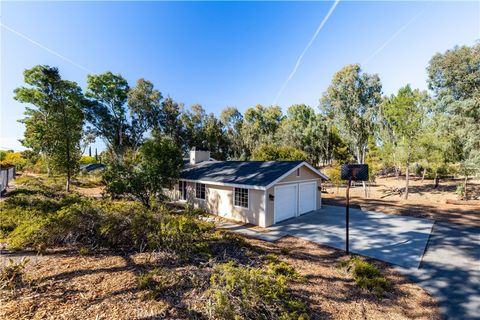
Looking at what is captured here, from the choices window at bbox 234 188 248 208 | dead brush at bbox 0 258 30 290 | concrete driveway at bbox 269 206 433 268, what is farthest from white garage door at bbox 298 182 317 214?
dead brush at bbox 0 258 30 290

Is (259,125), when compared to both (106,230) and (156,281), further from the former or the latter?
(156,281)

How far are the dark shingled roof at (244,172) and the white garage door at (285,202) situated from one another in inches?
36.7

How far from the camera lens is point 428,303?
457cm

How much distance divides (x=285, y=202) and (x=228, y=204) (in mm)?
3183

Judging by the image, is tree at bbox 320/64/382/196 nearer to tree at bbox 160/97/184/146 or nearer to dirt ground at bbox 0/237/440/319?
tree at bbox 160/97/184/146

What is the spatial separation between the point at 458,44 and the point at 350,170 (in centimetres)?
1988

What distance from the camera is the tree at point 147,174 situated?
472 inches

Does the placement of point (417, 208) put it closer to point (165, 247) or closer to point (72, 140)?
point (165, 247)

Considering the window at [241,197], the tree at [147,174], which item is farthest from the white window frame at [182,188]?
the window at [241,197]

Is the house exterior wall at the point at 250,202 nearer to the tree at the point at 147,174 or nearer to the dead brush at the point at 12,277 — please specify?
the tree at the point at 147,174

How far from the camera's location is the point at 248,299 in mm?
3369

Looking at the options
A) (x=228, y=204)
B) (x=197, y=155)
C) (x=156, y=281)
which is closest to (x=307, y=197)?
(x=228, y=204)

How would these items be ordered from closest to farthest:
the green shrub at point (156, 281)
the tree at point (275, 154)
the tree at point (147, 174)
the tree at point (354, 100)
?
the green shrub at point (156, 281), the tree at point (147, 174), the tree at point (354, 100), the tree at point (275, 154)

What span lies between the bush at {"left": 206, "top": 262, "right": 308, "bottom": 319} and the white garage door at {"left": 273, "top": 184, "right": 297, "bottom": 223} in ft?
23.3
